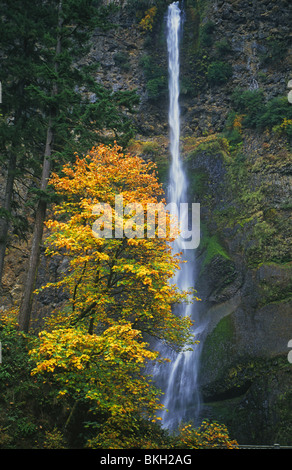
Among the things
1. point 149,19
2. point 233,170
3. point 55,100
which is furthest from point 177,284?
point 149,19

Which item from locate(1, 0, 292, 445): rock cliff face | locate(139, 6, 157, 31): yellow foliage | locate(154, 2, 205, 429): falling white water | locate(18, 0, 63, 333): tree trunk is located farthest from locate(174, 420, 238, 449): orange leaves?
locate(139, 6, 157, 31): yellow foliage

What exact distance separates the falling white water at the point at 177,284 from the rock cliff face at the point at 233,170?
0.53 m

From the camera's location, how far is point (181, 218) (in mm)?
25094

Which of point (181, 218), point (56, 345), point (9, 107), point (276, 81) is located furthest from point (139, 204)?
point (276, 81)

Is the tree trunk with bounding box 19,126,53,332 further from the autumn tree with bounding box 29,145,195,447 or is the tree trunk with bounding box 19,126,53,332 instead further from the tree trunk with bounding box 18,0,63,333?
the autumn tree with bounding box 29,145,195,447

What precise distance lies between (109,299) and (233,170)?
1772 centimetres

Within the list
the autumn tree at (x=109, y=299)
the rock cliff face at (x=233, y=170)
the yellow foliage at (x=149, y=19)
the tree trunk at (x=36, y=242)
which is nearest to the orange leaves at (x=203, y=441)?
the autumn tree at (x=109, y=299)

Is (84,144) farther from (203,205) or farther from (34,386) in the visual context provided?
(203,205)

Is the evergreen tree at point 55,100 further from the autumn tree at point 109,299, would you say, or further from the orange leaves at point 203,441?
the orange leaves at point 203,441

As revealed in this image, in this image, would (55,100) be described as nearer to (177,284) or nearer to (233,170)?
(177,284)

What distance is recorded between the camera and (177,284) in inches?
850

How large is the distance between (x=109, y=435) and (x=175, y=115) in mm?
27778

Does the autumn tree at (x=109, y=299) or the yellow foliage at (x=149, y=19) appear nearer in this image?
the autumn tree at (x=109, y=299)

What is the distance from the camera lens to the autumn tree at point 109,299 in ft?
27.0
